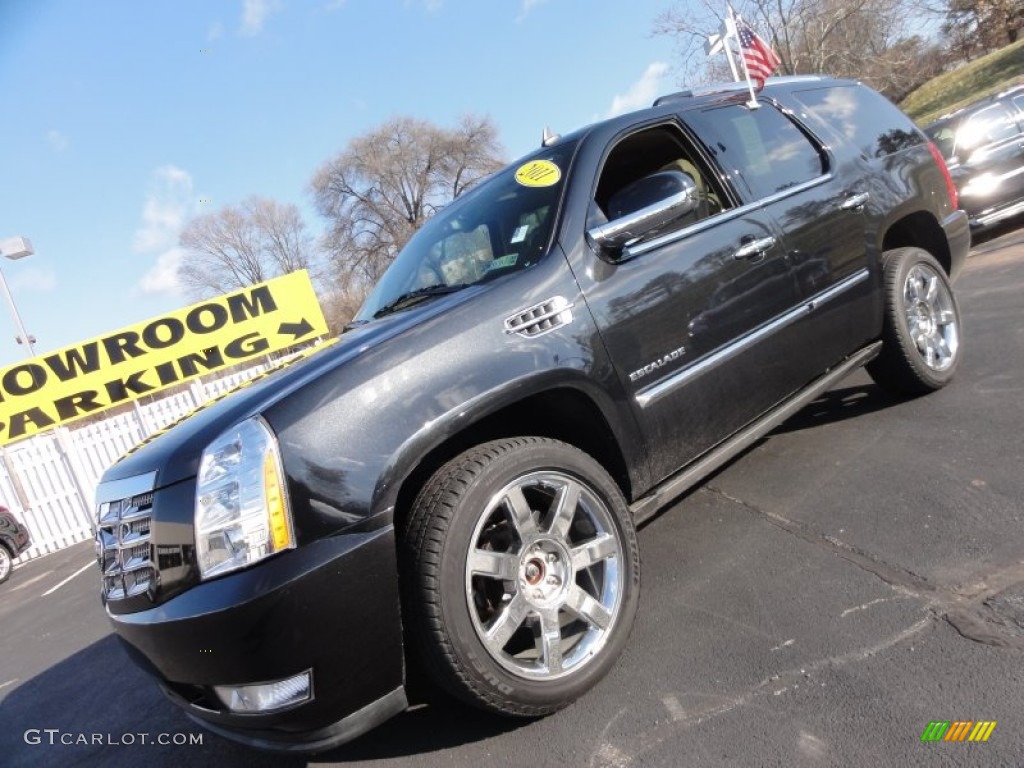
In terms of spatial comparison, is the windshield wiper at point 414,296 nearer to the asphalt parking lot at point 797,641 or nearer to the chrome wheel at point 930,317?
the asphalt parking lot at point 797,641

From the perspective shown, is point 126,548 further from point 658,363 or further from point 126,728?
point 658,363

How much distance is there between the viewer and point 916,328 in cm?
406

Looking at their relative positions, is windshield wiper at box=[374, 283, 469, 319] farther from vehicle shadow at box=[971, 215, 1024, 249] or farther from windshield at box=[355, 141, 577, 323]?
vehicle shadow at box=[971, 215, 1024, 249]

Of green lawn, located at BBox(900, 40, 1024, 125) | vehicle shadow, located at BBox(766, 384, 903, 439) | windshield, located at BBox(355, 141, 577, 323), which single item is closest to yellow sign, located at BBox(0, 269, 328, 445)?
windshield, located at BBox(355, 141, 577, 323)

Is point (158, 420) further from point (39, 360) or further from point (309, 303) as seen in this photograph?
point (309, 303)

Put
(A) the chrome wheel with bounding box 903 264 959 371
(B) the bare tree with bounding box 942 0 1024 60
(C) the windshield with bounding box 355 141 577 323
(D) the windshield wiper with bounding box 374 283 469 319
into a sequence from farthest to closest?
1. (B) the bare tree with bounding box 942 0 1024 60
2. (A) the chrome wheel with bounding box 903 264 959 371
3. (D) the windshield wiper with bounding box 374 283 469 319
4. (C) the windshield with bounding box 355 141 577 323

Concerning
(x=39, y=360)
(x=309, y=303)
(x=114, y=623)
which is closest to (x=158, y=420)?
(x=39, y=360)

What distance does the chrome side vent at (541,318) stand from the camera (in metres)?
2.37

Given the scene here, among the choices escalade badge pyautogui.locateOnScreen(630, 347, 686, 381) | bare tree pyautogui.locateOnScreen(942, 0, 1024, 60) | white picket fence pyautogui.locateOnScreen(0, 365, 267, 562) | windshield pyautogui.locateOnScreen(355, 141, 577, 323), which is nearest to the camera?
escalade badge pyautogui.locateOnScreen(630, 347, 686, 381)

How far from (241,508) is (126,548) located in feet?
1.74

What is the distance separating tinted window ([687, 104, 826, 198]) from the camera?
10.9 feet

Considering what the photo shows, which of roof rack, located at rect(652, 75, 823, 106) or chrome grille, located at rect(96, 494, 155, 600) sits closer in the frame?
chrome grille, located at rect(96, 494, 155, 600)

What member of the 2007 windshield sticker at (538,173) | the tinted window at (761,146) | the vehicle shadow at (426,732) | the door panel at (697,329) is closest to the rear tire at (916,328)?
the tinted window at (761,146)

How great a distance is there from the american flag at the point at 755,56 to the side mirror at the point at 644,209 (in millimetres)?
1596
